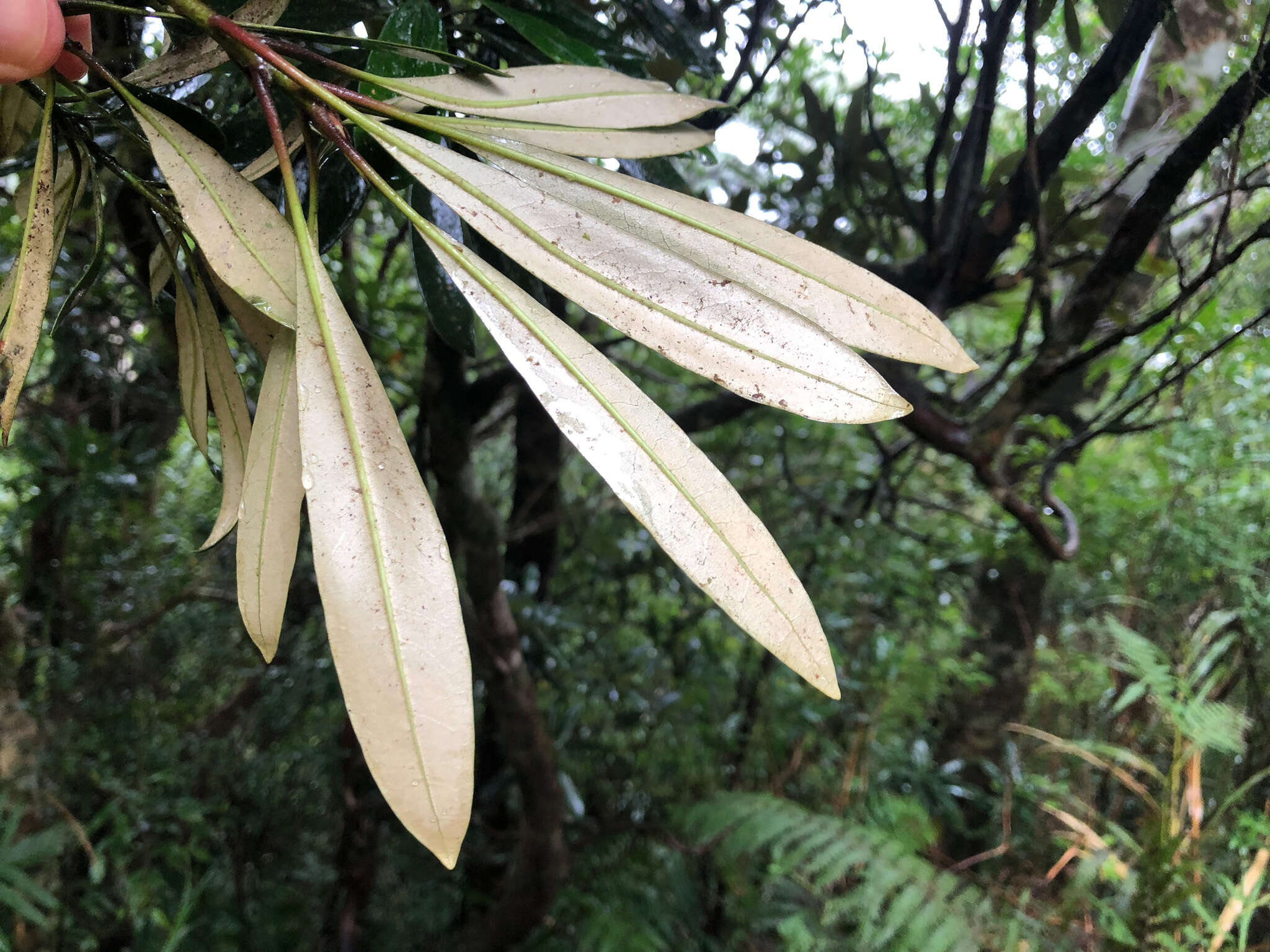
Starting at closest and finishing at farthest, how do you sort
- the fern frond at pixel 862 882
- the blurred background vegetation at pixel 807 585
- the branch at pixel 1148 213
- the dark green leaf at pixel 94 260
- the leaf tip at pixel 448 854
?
the leaf tip at pixel 448 854, the dark green leaf at pixel 94 260, the branch at pixel 1148 213, the blurred background vegetation at pixel 807 585, the fern frond at pixel 862 882

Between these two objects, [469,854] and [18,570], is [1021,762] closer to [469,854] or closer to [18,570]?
[469,854]

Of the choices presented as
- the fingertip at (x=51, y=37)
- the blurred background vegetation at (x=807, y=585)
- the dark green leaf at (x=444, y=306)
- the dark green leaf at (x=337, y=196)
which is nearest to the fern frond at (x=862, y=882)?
the blurred background vegetation at (x=807, y=585)

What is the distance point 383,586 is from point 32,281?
171 millimetres

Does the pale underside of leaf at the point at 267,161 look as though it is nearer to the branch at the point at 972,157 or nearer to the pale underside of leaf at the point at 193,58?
the pale underside of leaf at the point at 193,58

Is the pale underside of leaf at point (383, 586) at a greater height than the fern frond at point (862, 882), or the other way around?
the pale underside of leaf at point (383, 586)

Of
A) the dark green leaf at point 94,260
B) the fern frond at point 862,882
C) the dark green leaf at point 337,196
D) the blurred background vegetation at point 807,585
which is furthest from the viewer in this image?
the fern frond at point 862,882

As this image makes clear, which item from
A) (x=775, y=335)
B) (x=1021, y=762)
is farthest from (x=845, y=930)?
(x=775, y=335)

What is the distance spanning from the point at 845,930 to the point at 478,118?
4.31 feet

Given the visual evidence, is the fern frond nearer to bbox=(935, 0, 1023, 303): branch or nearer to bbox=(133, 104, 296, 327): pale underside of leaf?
bbox=(935, 0, 1023, 303): branch

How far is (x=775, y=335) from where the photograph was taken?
0.77ft

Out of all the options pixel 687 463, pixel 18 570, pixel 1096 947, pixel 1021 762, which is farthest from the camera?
pixel 1021 762

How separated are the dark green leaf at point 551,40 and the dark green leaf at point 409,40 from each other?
0.05m

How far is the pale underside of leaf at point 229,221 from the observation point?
241 millimetres

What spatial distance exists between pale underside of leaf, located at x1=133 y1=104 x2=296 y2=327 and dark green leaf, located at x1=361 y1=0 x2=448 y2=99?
0.10 m
